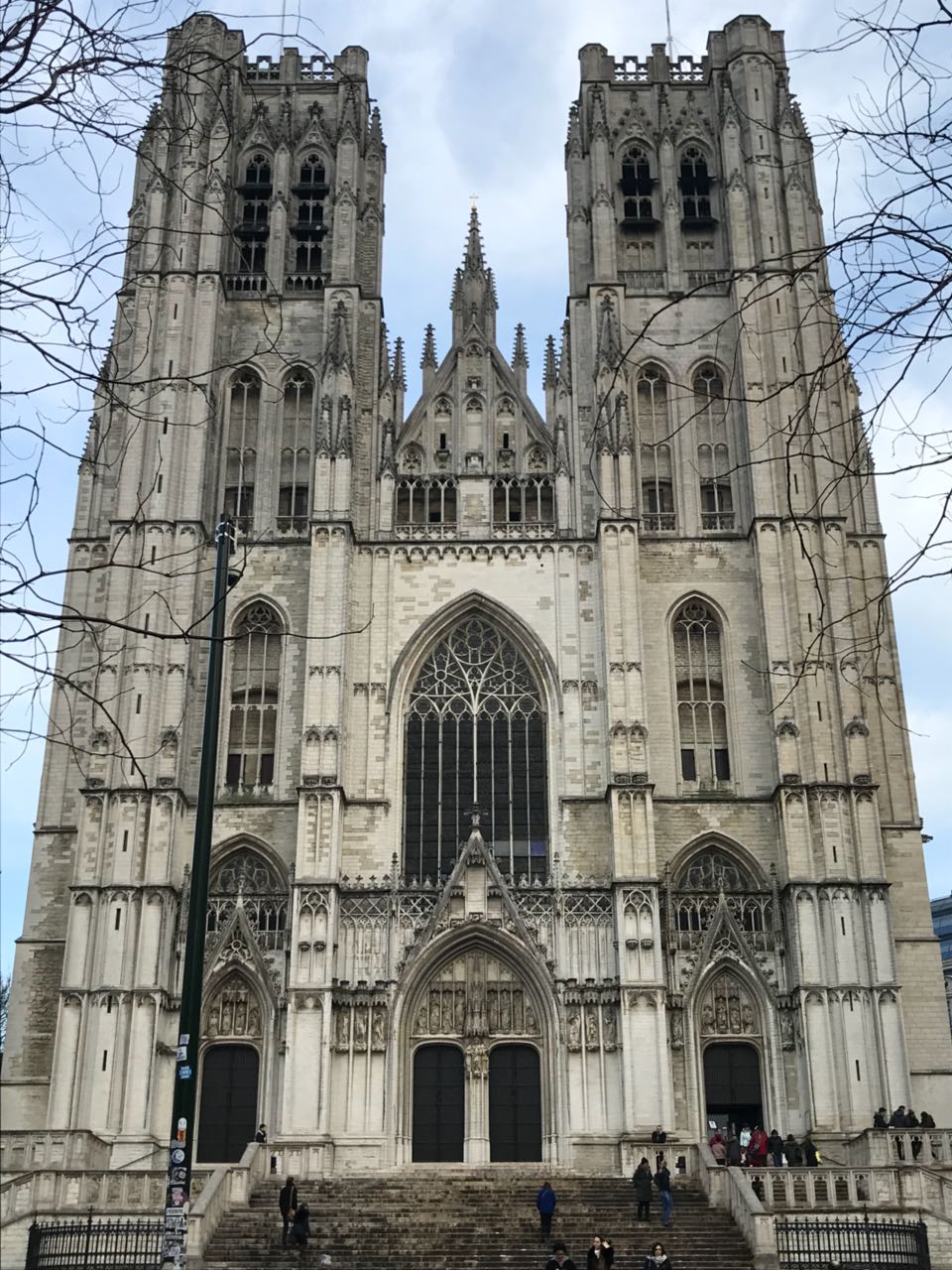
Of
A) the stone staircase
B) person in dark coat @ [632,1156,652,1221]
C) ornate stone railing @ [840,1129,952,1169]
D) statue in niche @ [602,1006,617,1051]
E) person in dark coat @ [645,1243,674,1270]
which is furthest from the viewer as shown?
statue in niche @ [602,1006,617,1051]

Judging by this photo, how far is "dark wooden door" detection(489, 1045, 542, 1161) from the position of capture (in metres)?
29.8

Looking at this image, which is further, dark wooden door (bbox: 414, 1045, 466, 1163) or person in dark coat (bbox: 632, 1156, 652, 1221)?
dark wooden door (bbox: 414, 1045, 466, 1163)

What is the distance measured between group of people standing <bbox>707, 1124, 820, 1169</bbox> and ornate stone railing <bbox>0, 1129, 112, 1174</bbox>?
11.1 m

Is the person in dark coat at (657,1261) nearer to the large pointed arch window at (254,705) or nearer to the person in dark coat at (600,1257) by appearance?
the person in dark coat at (600,1257)

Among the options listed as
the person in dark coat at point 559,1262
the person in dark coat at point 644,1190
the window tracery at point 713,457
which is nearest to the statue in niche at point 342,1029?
the person in dark coat at point 644,1190

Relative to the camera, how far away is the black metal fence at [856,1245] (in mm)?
20219

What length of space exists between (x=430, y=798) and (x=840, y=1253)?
48.2ft

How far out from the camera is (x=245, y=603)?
1367 inches

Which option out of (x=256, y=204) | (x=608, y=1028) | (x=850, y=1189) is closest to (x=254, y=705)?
(x=608, y=1028)

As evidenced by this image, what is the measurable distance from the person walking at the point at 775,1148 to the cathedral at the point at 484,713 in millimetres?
1451

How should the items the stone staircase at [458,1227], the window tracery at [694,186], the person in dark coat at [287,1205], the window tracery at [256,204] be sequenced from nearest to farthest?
the stone staircase at [458,1227] → the person in dark coat at [287,1205] → the window tracery at [256,204] → the window tracery at [694,186]

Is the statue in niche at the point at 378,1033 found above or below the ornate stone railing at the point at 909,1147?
above

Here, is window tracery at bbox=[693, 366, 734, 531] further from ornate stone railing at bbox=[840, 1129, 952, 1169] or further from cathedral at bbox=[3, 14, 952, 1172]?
ornate stone railing at bbox=[840, 1129, 952, 1169]

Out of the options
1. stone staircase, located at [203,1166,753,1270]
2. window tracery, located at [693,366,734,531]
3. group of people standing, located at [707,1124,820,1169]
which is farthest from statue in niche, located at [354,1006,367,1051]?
window tracery, located at [693,366,734,531]
